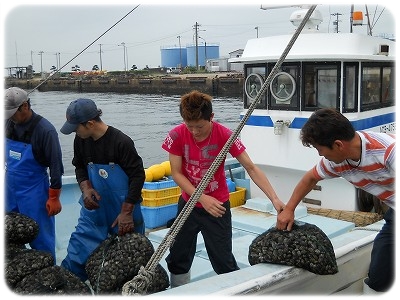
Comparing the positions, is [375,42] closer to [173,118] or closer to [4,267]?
[4,267]

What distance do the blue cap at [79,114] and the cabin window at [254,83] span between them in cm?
302

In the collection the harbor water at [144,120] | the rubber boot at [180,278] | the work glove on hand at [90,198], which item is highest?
the work glove on hand at [90,198]

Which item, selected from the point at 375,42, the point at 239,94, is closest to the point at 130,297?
the point at 375,42

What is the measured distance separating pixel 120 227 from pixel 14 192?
0.93m

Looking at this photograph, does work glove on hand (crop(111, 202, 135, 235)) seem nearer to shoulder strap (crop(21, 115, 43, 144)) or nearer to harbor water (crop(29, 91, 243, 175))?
shoulder strap (crop(21, 115, 43, 144))

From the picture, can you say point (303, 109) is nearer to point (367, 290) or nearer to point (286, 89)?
point (286, 89)

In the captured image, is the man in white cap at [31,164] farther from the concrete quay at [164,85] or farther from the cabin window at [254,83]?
the concrete quay at [164,85]

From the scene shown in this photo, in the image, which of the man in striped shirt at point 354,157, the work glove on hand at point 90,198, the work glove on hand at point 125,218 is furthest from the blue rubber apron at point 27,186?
the man in striped shirt at point 354,157

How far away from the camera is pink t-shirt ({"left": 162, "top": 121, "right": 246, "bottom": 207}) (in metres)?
3.11

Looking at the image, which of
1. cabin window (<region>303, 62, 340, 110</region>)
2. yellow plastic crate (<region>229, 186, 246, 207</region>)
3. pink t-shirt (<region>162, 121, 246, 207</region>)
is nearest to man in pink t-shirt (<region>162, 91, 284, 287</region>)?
pink t-shirt (<region>162, 121, 246, 207</region>)

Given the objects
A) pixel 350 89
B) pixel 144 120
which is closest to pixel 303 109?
pixel 350 89

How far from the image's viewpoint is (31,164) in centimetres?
348

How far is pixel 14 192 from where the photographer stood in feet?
11.6

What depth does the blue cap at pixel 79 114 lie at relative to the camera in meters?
3.10
